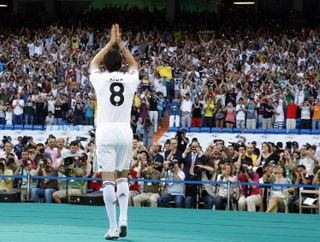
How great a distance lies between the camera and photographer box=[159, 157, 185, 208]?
64.8 feet

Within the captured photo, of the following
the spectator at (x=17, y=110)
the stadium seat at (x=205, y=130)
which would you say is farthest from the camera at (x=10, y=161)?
the spectator at (x=17, y=110)

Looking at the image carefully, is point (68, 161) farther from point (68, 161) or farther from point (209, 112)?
point (209, 112)

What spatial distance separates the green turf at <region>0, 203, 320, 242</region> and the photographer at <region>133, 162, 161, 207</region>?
3.40ft

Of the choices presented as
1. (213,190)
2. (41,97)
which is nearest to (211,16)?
(41,97)

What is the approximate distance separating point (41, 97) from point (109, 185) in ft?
67.9

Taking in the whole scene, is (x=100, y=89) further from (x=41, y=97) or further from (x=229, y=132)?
(x=41, y=97)

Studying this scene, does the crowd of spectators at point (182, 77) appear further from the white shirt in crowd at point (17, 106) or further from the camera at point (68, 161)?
the camera at point (68, 161)

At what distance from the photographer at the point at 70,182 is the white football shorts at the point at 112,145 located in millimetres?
8268

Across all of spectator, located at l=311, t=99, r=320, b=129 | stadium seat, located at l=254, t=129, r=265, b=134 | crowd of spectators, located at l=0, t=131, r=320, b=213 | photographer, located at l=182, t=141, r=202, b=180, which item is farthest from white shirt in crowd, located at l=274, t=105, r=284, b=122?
photographer, located at l=182, t=141, r=202, b=180

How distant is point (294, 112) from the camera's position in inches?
1143

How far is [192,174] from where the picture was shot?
2059 cm

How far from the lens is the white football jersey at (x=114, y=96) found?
1176 centimetres

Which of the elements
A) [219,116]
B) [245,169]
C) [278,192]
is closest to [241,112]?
[219,116]

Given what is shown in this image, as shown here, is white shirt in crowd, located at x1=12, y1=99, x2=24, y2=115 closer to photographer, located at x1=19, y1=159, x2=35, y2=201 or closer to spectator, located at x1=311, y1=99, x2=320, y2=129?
photographer, located at x1=19, y1=159, x2=35, y2=201
